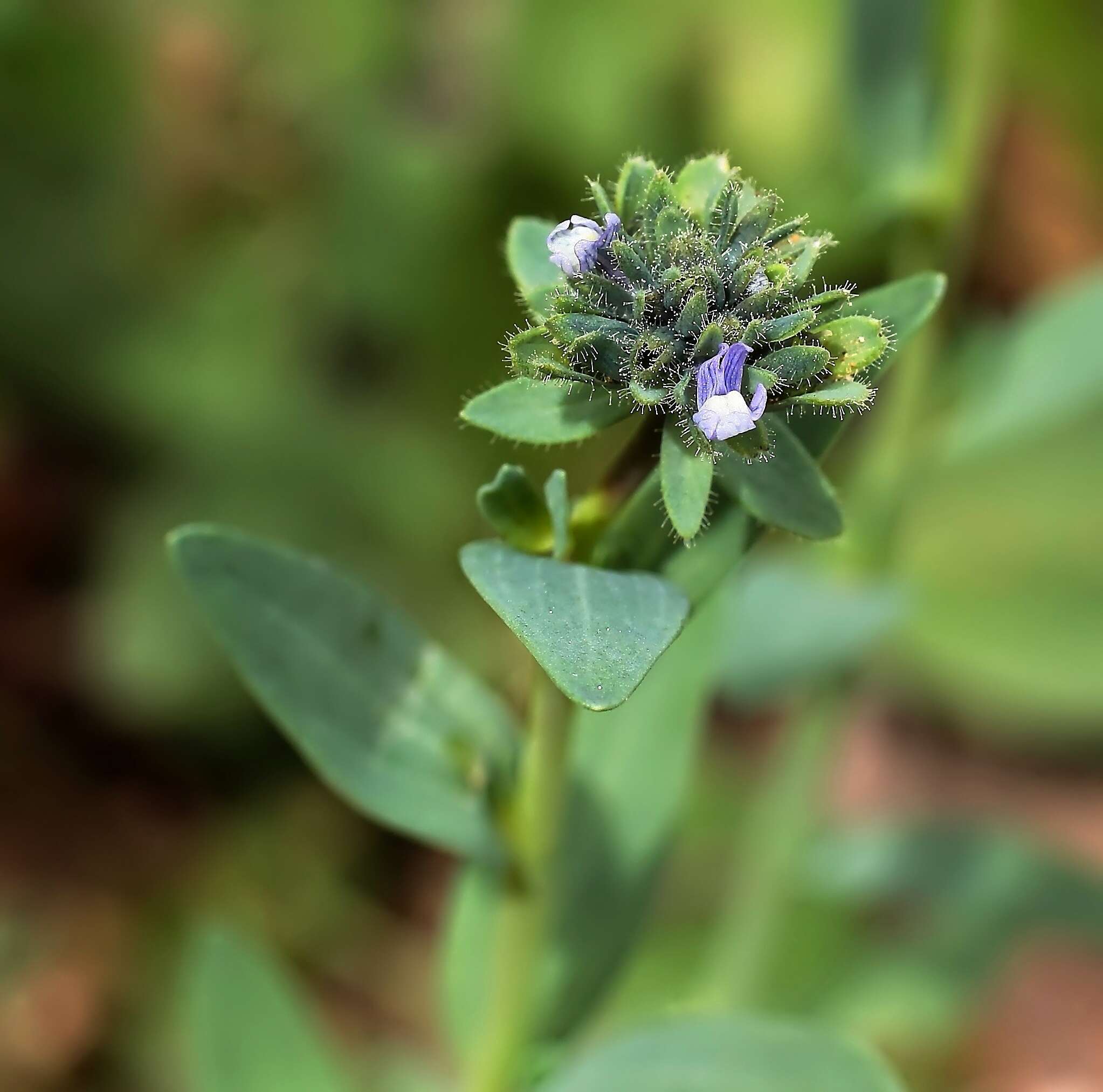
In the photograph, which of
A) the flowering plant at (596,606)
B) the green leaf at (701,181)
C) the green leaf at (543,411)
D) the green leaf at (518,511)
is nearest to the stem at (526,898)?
the flowering plant at (596,606)

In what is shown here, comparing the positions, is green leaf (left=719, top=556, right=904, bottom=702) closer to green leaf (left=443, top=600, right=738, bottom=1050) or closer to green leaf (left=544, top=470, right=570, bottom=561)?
green leaf (left=443, top=600, right=738, bottom=1050)

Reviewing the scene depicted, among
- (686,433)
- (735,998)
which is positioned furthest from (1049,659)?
(686,433)

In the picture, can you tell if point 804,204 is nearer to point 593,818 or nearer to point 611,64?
point 611,64

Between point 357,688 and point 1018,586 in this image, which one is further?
point 1018,586

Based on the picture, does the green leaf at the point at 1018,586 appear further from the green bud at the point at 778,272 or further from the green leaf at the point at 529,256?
the green bud at the point at 778,272

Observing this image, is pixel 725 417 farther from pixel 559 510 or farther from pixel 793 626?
pixel 793 626

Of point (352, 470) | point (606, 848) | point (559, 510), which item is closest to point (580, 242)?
point (559, 510)
